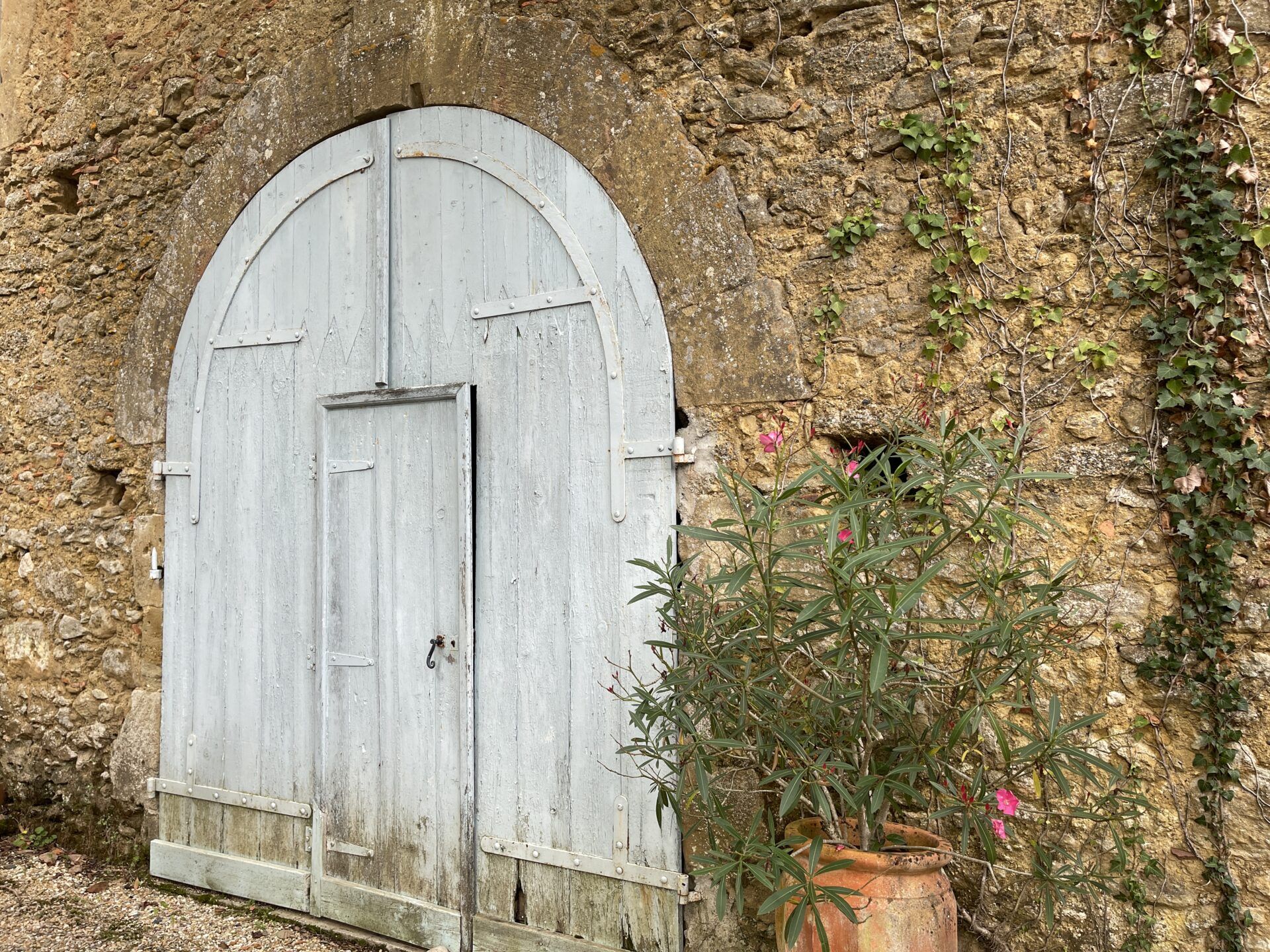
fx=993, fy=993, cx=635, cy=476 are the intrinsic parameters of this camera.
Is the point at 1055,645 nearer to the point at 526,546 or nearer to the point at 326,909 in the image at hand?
the point at 526,546

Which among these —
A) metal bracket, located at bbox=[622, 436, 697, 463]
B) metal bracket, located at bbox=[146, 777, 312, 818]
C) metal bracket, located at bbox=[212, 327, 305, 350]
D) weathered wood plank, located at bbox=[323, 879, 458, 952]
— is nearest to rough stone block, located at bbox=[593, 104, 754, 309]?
metal bracket, located at bbox=[622, 436, 697, 463]

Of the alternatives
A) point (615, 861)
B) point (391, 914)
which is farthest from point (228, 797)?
point (615, 861)

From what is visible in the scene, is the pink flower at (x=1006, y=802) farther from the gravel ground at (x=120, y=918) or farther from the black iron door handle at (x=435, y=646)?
the gravel ground at (x=120, y=918)

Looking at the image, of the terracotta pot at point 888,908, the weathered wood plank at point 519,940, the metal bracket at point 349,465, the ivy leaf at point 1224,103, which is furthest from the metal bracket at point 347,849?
the ivy leaf at point 1224,103

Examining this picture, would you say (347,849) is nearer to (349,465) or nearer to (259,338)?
(349,465)

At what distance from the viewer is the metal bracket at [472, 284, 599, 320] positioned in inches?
135

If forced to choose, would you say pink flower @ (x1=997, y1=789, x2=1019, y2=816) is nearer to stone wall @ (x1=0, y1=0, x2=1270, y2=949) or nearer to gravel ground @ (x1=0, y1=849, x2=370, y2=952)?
stone wall @ (x1=0, y1=0, x2=1270, y2=949)

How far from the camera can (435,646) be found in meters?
3.66

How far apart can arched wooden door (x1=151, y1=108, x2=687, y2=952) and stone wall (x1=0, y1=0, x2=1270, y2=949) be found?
179 millimetres

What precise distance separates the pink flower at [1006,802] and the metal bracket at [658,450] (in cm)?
133

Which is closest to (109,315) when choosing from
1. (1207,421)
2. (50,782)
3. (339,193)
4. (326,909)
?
(339,193)

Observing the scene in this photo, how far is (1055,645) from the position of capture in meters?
2.54

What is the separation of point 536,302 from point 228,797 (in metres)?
2.49

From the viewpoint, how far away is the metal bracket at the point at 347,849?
3.81 meters
